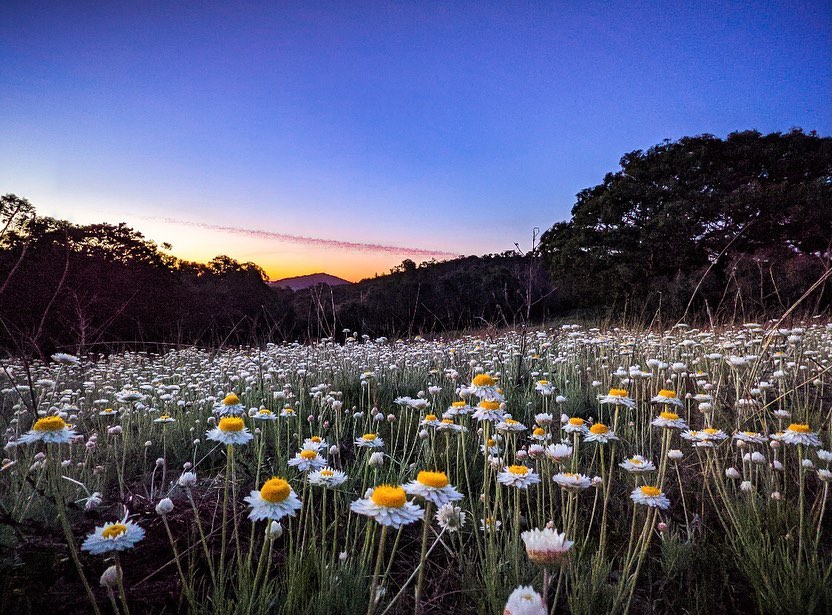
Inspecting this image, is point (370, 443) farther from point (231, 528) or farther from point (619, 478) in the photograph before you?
point (619, 478)

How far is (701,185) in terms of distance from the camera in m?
21.0

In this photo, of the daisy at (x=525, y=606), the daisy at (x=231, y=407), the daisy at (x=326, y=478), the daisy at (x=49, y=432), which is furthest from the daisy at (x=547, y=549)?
the daisy at (x=49, y=432)

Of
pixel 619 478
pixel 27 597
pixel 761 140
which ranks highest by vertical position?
pixel 761 140

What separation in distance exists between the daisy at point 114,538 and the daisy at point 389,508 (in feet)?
2.17

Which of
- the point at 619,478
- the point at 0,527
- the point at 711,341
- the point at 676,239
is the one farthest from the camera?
the point at 676,239

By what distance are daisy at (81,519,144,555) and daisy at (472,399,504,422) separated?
1.37 meters

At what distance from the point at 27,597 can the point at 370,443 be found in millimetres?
1308

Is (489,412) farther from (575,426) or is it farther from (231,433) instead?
(231,433)

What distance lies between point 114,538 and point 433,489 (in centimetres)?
97

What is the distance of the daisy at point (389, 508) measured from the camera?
4.41ft

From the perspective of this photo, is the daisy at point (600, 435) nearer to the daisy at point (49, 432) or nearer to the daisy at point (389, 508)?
the daisy at point (389, 508)

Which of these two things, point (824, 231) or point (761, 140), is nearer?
point (824, 231)

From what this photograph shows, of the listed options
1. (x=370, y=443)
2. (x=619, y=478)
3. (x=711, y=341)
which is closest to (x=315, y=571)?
(x=370, y=443)

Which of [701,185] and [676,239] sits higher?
[701,185]
